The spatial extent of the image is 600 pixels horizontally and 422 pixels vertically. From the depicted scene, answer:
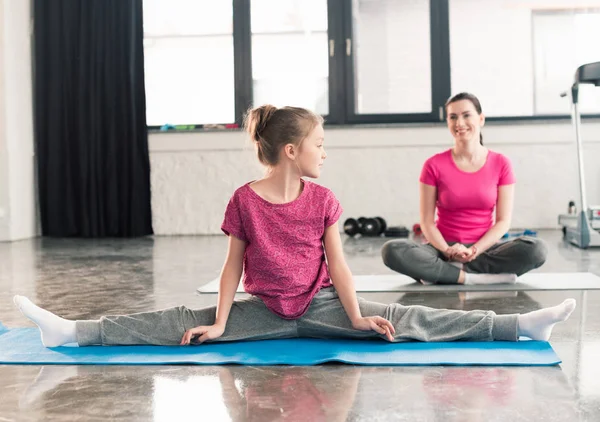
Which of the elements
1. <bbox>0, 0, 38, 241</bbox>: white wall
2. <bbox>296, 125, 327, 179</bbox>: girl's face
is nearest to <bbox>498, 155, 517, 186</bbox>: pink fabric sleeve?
<bbox>296, 125, 327, 179</bbox>: girl's face

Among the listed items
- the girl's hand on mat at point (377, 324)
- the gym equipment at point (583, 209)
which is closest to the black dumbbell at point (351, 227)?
the gym equipment at point (583, 209)

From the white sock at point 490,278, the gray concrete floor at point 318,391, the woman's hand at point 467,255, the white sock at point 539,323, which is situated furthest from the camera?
the white sock at point 490,278

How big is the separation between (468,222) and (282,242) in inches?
53.7

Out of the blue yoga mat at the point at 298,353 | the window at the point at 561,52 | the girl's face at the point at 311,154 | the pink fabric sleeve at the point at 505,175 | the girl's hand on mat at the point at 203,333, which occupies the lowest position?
the blue yoga mat at the point at 298,353

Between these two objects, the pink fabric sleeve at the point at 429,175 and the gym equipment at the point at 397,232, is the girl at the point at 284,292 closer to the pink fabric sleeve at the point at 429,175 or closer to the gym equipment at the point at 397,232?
the pink fabric sleeve at the point at 429,175

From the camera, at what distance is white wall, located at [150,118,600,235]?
6121mm

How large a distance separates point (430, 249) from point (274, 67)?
3.41 metres

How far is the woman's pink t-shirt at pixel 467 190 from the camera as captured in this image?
3277mm

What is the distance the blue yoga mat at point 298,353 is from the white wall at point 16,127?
4174mm

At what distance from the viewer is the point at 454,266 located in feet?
10.9

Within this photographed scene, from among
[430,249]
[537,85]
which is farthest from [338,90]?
[430,249]

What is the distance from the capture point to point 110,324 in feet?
7.07

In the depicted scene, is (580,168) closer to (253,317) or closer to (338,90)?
(338,90)

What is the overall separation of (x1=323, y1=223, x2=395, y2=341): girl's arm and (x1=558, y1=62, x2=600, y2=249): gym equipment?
8.96 ft
